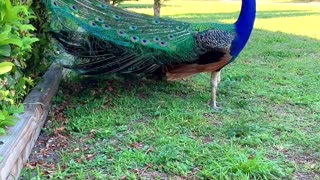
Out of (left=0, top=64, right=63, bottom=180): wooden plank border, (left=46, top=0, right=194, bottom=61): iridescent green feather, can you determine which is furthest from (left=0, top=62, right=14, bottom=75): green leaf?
(left=46, top=0, right=194, bottom=61): iridescent green feather

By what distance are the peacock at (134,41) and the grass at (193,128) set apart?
39cm

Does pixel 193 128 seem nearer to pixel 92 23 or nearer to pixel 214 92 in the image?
pixel 214 92

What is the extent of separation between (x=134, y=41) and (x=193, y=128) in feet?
3.39

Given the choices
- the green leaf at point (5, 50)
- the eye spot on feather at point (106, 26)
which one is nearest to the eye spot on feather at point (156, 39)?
the eye spot on feather at point (106, 26)

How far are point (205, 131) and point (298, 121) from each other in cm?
96

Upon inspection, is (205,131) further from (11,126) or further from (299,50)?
(299,50)

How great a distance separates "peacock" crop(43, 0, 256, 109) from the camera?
4.09m

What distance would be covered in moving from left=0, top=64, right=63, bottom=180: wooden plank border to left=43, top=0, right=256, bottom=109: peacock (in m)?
0.36

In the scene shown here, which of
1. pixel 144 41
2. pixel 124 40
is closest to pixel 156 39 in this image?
pixel 144 41

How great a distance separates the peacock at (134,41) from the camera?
4094 mm

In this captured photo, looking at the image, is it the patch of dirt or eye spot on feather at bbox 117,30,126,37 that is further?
eye spot on feather at bbox 117,30,126,37

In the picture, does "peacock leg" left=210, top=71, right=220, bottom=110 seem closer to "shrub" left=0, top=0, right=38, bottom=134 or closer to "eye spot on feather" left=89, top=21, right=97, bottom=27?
"eye spot on feather" left=89, top=21, right=97, bottom=27

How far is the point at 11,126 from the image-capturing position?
9.34 ft

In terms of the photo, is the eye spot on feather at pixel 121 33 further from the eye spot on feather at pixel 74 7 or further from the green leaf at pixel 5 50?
the green leaf at pixel 5 50
